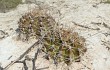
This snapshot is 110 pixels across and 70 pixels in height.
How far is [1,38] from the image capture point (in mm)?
6246

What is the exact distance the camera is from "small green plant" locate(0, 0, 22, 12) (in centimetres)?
810

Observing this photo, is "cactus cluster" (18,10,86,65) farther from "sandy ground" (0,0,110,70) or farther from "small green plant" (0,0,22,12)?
"small green plant" (0,0,22,12)

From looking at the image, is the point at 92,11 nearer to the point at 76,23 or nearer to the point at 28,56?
the point at 76,23

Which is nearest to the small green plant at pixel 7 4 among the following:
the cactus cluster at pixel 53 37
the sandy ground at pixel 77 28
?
the sandy ground at pixel 77 28

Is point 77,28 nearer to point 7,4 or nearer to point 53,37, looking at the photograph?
point 53,37

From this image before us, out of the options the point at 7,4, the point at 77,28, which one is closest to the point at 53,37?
the point at 77,28

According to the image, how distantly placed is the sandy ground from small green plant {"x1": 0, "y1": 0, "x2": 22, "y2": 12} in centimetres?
20

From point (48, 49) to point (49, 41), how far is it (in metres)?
0.18

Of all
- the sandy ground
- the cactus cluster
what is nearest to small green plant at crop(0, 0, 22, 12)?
the sandy ground

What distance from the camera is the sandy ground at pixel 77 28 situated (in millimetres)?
5359

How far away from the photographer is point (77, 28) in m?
6.44

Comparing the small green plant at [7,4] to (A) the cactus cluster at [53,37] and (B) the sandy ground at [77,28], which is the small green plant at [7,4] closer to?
(B) the sandy ground at [77,28]

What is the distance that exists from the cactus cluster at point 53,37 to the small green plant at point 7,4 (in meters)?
2.29

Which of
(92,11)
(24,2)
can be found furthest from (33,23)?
(24,2)
